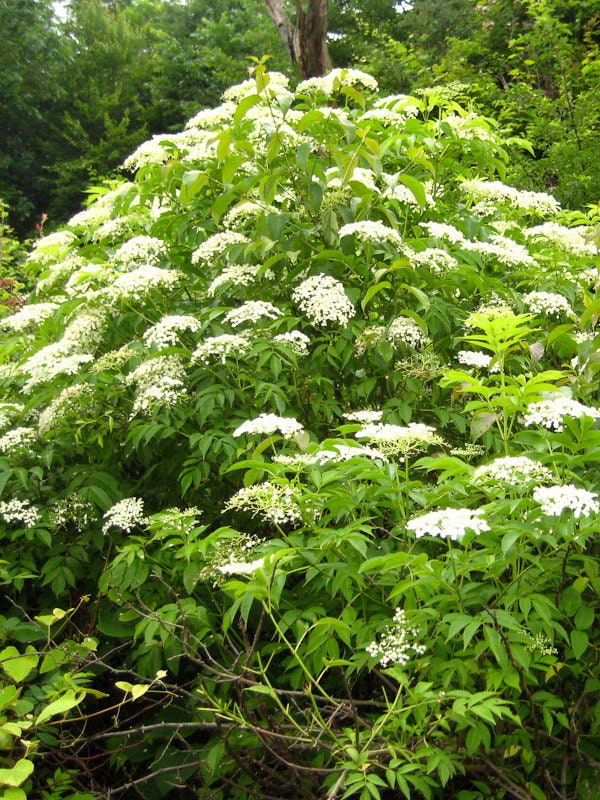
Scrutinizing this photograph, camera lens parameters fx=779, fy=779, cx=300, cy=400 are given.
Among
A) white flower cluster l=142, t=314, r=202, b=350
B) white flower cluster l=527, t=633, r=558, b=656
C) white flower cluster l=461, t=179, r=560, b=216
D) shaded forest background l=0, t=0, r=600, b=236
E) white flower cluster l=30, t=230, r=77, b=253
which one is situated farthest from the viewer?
shaded forest background l=0, t=0, r=600, b=236

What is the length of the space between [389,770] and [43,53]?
1748 cm

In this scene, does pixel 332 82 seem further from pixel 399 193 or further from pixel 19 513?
pixel 19 513

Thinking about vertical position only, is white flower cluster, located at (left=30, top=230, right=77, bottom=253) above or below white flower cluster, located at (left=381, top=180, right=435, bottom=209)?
above

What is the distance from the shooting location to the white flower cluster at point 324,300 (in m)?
2.67

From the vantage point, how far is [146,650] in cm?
246

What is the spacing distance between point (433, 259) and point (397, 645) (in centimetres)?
155

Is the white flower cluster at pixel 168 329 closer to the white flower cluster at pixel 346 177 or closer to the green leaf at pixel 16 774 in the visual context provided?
the white flower cluster at pixel 346 177

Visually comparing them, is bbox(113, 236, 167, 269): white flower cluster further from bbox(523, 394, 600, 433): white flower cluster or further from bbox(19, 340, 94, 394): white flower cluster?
bbox(523, 394, 600, 433): white flower cluster

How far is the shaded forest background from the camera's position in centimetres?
1229

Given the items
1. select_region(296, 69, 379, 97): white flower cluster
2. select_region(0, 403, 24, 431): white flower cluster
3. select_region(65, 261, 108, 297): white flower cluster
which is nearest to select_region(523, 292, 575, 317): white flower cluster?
select_region(296, 69, 379, 97): white flower cluster

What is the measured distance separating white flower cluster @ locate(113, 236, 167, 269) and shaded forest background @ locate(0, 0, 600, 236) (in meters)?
8.60

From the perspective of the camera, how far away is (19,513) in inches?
112

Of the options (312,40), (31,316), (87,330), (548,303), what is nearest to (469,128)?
(548,303)

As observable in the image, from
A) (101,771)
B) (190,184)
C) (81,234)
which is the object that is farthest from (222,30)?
(101,771)
